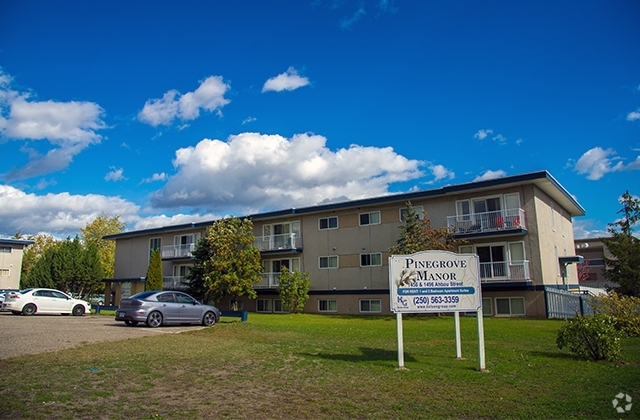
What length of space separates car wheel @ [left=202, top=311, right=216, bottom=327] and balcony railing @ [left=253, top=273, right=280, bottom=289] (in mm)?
16579

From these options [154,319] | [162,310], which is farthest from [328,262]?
[154,319]

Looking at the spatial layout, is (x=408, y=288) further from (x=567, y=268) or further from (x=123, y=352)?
(x=567, y=268)

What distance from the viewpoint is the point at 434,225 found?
102 feet

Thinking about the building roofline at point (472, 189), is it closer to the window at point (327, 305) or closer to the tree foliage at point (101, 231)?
the window at point (327, 305)

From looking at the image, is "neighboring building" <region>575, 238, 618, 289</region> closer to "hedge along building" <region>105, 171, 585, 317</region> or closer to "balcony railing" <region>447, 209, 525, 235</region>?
"hedge along building" <region>105, 171, 585, 317</region>

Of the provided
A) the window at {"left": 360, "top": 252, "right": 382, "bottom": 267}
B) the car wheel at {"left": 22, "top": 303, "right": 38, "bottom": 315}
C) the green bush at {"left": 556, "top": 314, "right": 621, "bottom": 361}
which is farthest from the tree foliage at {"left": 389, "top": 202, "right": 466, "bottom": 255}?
the car wheel at {"left": 22, "top": 303, "right": 38, "bottom": 315}

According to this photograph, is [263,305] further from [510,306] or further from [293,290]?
[510,306]

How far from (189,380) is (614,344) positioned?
337 inches

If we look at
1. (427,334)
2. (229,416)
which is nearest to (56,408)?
(229,416)

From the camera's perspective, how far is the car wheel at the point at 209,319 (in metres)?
20.4

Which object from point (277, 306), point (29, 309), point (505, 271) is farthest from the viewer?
point (277, 306)

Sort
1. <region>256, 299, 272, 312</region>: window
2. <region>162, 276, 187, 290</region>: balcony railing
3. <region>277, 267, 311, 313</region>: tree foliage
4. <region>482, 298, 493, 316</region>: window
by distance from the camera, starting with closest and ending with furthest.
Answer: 1. <region>482, 298, 493, 316</region>: window
2. <region>277, 267, 311, 313</region>: tree foliage
3. <region>256, 299, 272, 312</region>: window
4. <region>162, 276, 187, 290</region>: balcony railing

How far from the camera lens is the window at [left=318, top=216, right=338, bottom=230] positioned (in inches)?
1399

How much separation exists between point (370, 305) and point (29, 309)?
1920 centimetres
